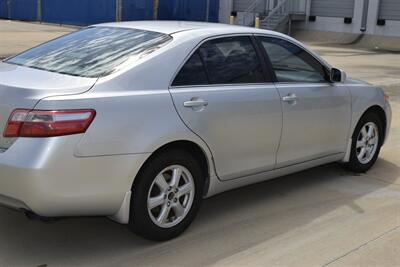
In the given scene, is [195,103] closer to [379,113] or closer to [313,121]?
[313,121]

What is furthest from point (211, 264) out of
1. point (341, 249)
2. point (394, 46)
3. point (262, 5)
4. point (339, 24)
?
point (262, 5)

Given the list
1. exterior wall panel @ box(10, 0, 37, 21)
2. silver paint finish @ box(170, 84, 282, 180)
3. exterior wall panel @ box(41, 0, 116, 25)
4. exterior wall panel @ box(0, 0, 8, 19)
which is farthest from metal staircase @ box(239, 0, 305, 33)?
silver paint finish @ box(170, 84, 282, 180)

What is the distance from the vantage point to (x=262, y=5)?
121 feet

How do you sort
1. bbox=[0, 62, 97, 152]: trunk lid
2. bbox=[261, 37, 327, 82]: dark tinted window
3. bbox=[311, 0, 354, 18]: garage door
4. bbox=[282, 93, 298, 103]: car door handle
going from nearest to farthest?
bbox=[0, 62, 97, 152]: trunk lid
bbox=[282, 93, 298, 103]: car door handle
bbox=[261, 37, 327, 82]: dark tinted window
bbox=[311, 0, 354, 18]: garage door

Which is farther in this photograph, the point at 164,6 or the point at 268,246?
the point at 164,6

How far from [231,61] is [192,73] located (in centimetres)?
48

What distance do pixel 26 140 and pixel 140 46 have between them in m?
1.18

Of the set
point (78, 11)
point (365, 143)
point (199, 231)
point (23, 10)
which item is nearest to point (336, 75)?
point (365, 143)

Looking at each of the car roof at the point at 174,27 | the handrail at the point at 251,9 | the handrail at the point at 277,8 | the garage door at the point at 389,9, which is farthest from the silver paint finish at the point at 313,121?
the handrail at the point at 251,9

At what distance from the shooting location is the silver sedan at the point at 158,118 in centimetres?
351

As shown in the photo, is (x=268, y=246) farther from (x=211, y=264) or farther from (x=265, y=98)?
(x=265, y=98)

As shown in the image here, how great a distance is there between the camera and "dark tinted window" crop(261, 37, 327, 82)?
4.90m

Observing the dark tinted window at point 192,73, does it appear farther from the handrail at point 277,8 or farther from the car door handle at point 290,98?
the handrail at point 277,8

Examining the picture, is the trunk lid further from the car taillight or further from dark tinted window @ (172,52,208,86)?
dark tinted window @ (172,52,208,86)
